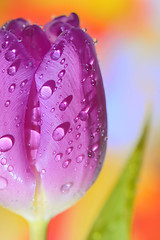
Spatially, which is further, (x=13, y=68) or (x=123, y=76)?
(x=123, y=76)

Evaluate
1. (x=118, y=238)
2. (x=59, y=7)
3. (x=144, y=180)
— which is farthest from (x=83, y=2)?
(x=118, y=238)

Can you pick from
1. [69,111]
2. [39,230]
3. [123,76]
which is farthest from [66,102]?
[123,76]

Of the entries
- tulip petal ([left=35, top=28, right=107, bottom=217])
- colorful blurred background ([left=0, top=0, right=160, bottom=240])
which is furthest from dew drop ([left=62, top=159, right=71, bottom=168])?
colorful blurred background ([left=0, top=0, right=160, bottom=240])

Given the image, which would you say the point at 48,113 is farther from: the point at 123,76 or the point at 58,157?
the point at 123,76

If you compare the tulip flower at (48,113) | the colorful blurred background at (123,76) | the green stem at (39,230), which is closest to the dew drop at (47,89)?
the tulip flower at (48,113)

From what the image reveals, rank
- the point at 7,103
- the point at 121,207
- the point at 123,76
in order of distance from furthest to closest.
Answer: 1. the point at 123,76
2. the point at 121,207
3. the point at 7,103

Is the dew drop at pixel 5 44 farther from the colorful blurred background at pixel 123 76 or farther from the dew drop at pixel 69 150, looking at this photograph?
the colorful blurred background at pixel 123 76

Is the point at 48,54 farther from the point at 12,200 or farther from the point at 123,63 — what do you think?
the point at 123,63
